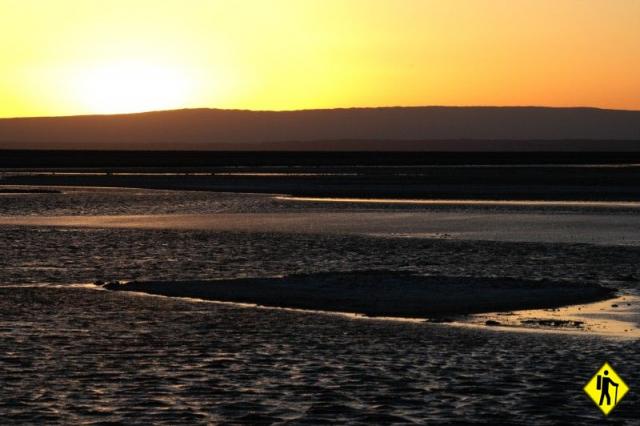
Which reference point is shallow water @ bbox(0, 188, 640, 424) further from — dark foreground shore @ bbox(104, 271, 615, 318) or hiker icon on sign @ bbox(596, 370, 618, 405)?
dark foreground shore @ bbox(104, 271, 615, 318)

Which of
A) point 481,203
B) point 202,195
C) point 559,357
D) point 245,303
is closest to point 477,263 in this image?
point 245,303

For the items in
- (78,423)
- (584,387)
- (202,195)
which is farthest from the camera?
(202,195)

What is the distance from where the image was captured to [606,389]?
15.9m

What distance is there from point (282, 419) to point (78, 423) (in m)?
2.61

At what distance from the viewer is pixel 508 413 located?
15211mm

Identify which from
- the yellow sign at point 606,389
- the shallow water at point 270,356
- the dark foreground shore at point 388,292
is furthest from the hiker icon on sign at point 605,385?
the dark foreground shore at point 388,292

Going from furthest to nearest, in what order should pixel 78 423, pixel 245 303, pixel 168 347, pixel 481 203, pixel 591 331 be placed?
pixel 481 203 < pixel 245 303 < pixel 591 331 < pixel 168 347 < pixel 78 423

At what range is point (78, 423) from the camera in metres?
14.7

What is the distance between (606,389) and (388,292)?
11.0 meters

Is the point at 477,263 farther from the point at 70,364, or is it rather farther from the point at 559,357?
the point at 70,364

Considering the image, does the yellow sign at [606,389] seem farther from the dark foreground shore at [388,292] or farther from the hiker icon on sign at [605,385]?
the dark foreground shore at [388,292]

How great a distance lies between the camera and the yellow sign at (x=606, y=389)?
50.6ft

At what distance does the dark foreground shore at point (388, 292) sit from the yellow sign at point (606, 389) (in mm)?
6956

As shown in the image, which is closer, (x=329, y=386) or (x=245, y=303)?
(x=329, y=386)
